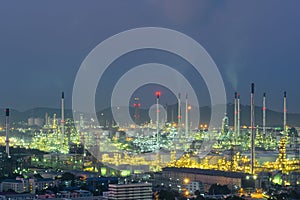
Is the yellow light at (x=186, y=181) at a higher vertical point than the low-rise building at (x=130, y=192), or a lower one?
lower

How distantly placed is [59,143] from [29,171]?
5.87 meters

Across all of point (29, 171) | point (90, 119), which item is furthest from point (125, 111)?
point (29, 171)

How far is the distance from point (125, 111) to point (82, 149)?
6.67 metres

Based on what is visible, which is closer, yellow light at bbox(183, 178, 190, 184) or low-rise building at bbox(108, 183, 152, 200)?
low-rise building at bbox(108, 183, 152, 200)

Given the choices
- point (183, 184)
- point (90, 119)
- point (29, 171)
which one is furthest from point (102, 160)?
point (90, 119)

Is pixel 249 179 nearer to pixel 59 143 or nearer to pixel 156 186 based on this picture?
pixel 156 186

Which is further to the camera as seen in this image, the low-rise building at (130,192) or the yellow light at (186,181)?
the yellow light at (186,181)

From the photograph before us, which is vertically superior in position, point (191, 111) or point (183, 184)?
point (191, 111)

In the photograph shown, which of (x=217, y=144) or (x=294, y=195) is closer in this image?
(x=294, y=195)

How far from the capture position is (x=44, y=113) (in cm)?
3381

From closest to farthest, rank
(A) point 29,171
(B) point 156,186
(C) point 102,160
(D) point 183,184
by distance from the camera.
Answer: (B) point 156,186
(D) point 183,184
(A) point 29,171
(C) point 102,160

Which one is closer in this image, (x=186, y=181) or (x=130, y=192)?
(x=130, y=192)

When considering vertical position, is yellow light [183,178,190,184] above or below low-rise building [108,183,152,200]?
below

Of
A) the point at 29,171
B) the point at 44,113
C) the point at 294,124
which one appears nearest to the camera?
the point at 29,171
